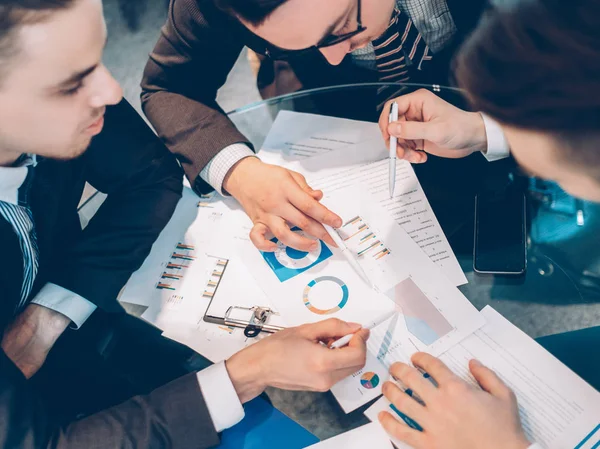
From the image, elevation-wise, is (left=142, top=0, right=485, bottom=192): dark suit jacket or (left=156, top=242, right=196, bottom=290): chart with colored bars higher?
(left=142, top=0, right=485, bottom=192): dark suit jacket

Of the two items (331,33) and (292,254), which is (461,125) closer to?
(331,33)

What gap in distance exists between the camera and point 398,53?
4.04ft

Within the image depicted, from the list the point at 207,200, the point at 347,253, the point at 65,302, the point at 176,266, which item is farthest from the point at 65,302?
the point at 347,253

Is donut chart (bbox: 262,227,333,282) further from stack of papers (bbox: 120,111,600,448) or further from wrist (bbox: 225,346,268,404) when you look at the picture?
wrist (bbox: 225,346,268,404)

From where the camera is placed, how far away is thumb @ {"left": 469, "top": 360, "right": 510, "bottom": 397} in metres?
0.78

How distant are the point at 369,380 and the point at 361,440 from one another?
0.10 meters

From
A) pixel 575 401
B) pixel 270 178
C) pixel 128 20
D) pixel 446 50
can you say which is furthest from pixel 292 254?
pixel 128 20

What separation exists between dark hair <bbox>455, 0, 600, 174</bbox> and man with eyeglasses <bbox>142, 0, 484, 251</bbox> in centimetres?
32

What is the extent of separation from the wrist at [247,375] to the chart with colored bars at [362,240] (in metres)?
0.29

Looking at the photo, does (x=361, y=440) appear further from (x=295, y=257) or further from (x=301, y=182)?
(x=301, y=182)

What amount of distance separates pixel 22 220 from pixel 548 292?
1027mm

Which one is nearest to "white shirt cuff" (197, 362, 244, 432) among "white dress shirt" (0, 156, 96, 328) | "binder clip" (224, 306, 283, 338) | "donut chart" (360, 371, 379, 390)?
"binder clip" (224, 306, 283, 338)

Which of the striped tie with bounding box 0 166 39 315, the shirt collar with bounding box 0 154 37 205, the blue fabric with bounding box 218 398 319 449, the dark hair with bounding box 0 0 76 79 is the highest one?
the dark hair with bounding box 0 0 76 79

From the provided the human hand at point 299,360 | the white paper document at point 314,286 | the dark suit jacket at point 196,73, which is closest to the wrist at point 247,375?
the human hand at point 299,360
